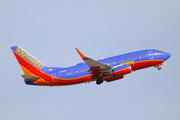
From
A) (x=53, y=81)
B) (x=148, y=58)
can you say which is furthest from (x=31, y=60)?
(x=148, y=58)

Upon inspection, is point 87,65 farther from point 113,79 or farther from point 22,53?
point 22,53

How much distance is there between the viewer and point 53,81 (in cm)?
6525

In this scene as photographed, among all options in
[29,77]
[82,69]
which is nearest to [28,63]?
[29,77]

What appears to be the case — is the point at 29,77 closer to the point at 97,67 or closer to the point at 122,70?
the point at 97,67

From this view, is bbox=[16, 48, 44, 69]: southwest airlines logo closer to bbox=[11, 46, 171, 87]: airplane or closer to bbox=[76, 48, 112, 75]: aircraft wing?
bbox=[11, 46, 171, 87]: airplane

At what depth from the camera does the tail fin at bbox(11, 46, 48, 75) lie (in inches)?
2635

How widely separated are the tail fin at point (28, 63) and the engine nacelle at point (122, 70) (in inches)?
579

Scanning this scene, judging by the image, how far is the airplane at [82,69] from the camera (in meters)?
64.5

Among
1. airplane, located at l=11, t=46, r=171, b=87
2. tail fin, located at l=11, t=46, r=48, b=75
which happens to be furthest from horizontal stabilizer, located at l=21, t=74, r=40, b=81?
tail fin, located at l=11, t=46, r=48, b=75

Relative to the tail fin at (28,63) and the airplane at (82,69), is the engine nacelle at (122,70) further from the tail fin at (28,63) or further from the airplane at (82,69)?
the tail fin at (28,63)

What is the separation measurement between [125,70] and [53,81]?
14753 mm

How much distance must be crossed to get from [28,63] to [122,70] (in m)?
19.7

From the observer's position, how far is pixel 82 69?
65438mm

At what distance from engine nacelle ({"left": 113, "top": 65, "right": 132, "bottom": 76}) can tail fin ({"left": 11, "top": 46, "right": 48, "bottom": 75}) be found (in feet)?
48.2
